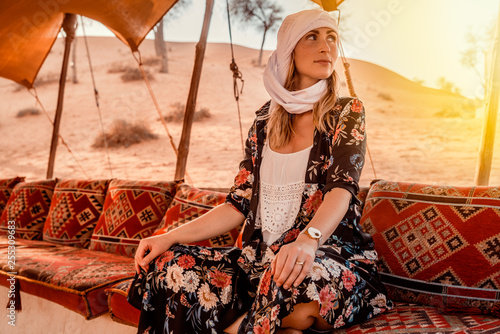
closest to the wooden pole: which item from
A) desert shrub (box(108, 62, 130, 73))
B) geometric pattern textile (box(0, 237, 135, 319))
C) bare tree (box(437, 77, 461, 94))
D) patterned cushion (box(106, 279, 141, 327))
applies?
geometric pattern textile (box(0, 237, 135, 319))

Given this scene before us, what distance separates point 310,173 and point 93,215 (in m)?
2.20

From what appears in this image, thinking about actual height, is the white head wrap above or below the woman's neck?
above

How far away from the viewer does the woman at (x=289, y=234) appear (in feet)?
3.92

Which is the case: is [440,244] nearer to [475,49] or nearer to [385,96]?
[475,49]

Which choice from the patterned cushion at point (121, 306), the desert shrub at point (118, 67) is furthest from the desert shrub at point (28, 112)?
the patterned cushion at point (121, 306)

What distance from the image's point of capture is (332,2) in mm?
3006

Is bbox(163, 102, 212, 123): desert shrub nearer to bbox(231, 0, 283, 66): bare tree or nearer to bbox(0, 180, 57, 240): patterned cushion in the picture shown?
bbox(231, 0, 283, 66): bare tree

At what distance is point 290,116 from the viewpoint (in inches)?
70.6

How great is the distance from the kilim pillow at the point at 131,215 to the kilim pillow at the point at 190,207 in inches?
5.4

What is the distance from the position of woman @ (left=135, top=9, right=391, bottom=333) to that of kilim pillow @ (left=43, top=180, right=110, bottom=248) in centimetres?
185

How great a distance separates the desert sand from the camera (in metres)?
12.7

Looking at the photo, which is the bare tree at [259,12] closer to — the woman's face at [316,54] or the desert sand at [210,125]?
the desert sand at [210,125]

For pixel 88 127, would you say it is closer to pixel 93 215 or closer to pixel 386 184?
pixel 93 215

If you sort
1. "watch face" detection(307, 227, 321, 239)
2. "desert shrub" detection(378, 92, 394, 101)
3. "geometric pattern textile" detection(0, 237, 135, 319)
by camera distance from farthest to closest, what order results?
"desert shrub" detection(378, 92, 394, 101), "geometric pattern textile" detection(0, 237, 135, 319), "watch face" detection(307, 227, 321, 239)
